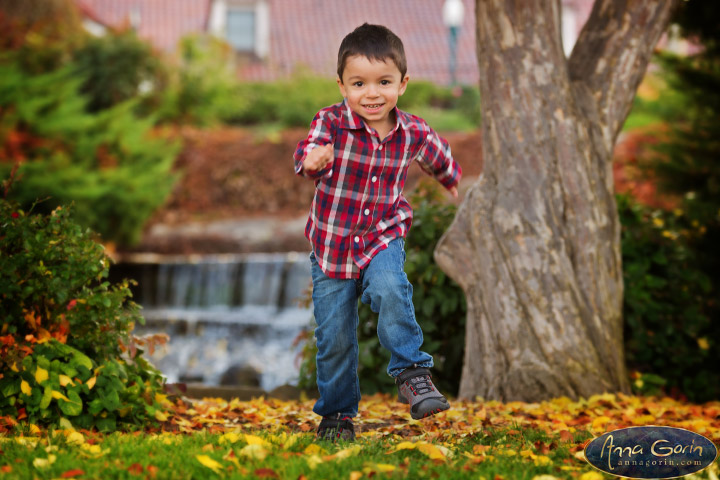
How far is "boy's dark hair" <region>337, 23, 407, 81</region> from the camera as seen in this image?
10.6 ft

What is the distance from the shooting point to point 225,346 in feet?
33.7

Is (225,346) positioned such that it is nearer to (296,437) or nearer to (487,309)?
(487,309)

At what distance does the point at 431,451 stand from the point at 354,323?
2.39ft

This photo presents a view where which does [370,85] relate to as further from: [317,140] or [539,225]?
[539,225]

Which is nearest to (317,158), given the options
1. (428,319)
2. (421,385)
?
(421,385)

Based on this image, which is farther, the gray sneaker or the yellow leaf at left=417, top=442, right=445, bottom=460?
the gray sneaker

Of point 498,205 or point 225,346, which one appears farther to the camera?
point 225,346

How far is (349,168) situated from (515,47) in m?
2.01

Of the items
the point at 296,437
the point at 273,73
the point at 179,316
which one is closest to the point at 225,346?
the point at 179,316

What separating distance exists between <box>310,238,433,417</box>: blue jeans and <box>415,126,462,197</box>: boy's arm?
0.40 meters

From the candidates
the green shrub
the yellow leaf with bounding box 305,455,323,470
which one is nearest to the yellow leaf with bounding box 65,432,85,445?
the yellow leaf with bounding box 305,455,323,470

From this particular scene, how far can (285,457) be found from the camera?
297 centimetres

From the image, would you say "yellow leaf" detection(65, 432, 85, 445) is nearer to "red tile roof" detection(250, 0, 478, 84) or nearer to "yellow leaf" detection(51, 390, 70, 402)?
"yellow leaf" detection(51, 390, 70, 402)

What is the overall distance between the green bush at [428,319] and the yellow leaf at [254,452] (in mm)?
2454
